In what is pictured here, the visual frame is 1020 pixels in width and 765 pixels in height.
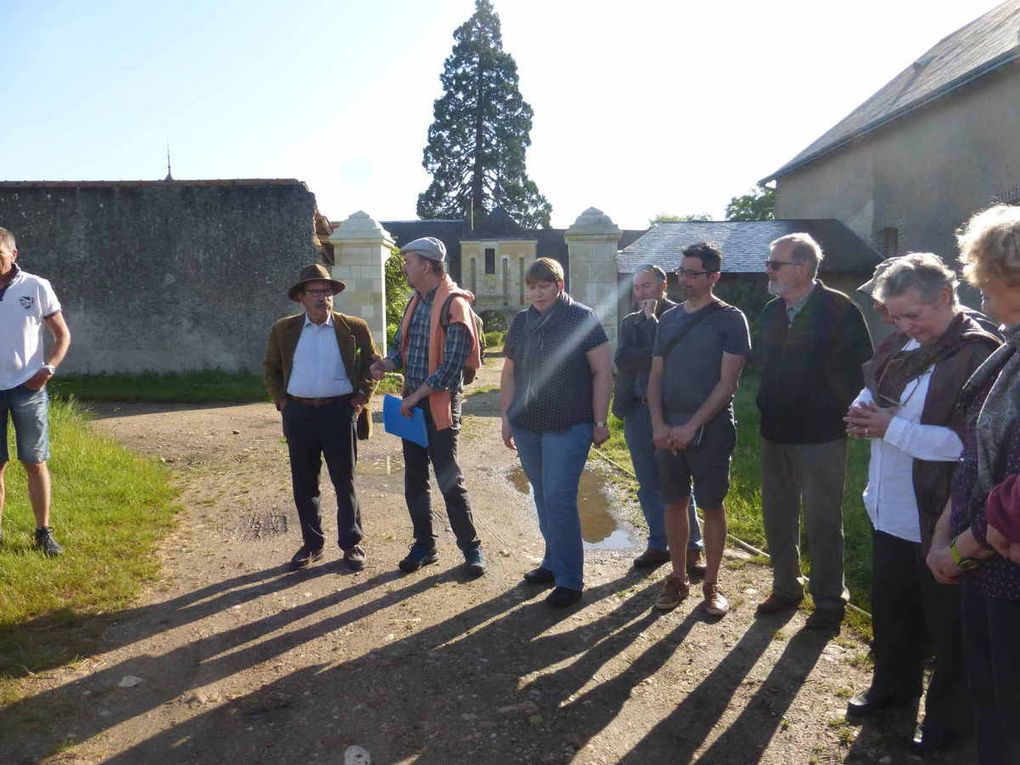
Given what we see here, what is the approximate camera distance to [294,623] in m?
4.10

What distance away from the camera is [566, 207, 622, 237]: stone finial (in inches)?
496

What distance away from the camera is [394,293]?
585 inches

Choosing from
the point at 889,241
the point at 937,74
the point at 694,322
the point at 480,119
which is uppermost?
the point at 480,119

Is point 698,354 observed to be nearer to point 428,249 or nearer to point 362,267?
point 428,249

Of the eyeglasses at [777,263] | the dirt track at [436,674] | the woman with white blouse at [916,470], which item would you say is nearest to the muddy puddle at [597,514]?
the dirt track at [436,674]

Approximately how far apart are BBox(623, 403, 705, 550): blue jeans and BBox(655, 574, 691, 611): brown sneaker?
0.69 meters

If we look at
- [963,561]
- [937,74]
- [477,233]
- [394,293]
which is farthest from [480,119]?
[963,561]

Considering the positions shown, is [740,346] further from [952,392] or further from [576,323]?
[952,392]

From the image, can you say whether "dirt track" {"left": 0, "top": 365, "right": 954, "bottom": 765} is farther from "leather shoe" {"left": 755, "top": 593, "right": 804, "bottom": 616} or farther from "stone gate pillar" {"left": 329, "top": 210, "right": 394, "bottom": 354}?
"stone gate pillar" {"left": 329, "top": 210, "right": 394, "bottom": 354}

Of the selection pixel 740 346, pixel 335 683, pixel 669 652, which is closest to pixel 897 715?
pixel 669 652

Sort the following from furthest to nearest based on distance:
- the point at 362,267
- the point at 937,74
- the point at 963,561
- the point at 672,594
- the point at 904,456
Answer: the point at 937,74 < the point at 362,267 < the point at 672,594 < the point at 904,456 < the point at 963,561

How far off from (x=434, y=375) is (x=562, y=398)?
2.61 feet

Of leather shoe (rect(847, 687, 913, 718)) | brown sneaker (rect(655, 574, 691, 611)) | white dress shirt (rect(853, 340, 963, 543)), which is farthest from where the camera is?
brown sneaker (rect(655, 574, 691, 611))

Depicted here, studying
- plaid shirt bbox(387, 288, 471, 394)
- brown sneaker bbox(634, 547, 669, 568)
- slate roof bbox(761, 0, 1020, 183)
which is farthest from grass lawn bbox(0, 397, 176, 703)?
slate roof bbox(761, 0, 1020, 183)
